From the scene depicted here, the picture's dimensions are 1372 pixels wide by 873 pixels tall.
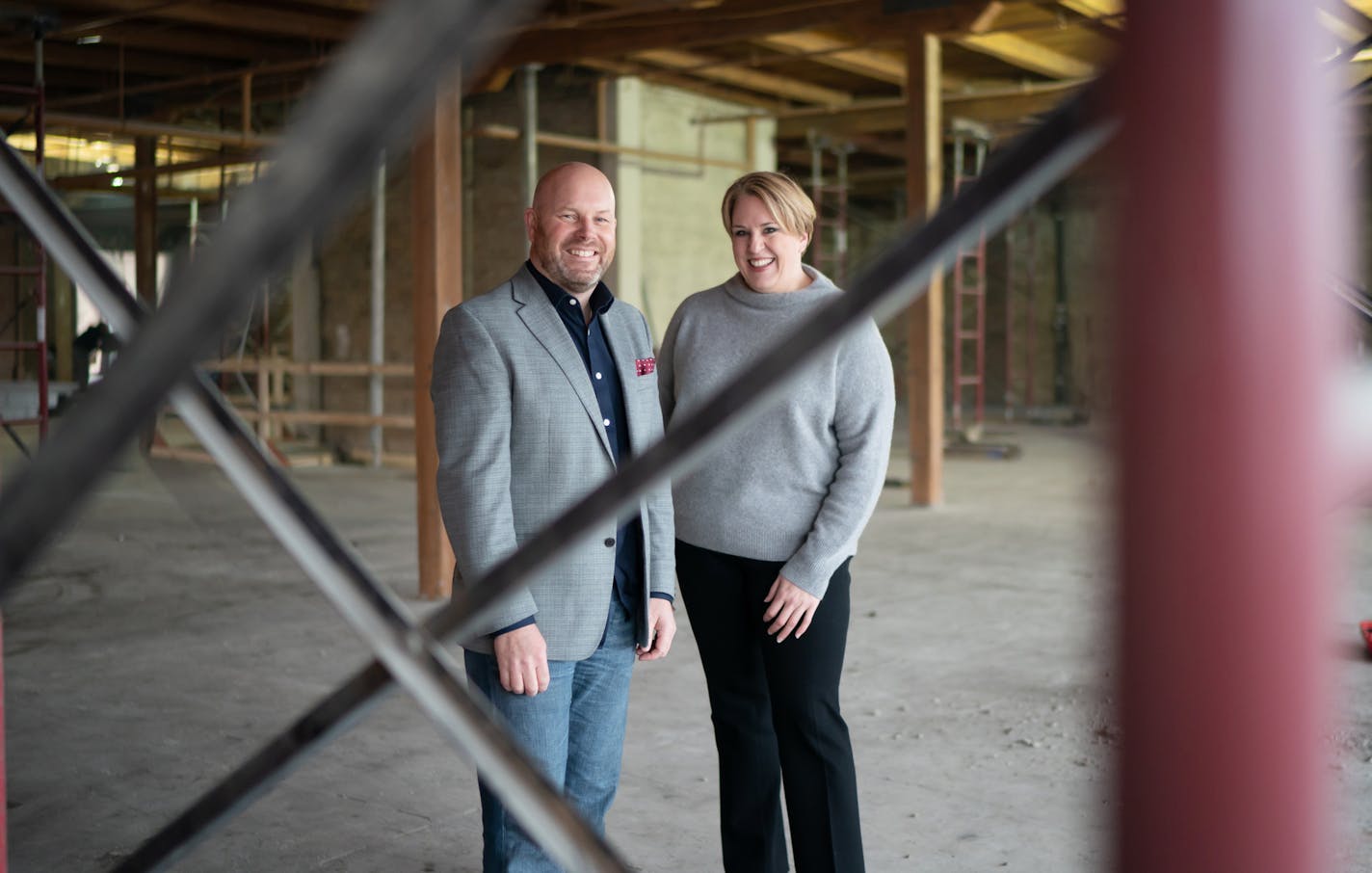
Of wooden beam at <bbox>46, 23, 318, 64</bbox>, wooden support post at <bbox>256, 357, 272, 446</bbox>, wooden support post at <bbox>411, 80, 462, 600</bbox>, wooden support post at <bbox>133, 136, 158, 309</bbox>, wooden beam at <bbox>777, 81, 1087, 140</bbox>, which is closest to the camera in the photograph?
wooden support post at <bbox>411, 80, 462, 600</bbox>

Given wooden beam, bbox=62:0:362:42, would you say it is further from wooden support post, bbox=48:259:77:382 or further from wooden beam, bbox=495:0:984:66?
wooden support post, bbox=48:259:77:382

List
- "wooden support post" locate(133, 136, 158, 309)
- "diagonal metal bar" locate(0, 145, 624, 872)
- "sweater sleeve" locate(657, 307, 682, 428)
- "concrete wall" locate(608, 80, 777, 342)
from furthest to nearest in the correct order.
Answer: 1. "wooden support post" locate(133, 136, 158, 309)
2. "concrete wall" locate(608, 80, 777, 342)
3. "sweater sleeve" locate(657, 307, 682, 428)
4. "diagonal metal bar" locate(0, 145, 624, 872)

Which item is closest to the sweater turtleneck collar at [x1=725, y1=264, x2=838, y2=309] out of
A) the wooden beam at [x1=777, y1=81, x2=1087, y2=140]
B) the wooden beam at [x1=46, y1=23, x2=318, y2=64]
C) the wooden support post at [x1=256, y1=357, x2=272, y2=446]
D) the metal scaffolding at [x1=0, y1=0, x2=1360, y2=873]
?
the metal scaffolding at [x1=0, y1=0, x2=1360, y2=873]

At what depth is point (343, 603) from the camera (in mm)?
1054

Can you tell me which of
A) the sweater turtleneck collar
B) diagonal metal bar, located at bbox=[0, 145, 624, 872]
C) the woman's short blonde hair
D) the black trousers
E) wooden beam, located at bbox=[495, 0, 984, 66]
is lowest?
the black trousers

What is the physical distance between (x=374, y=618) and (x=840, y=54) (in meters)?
10.2

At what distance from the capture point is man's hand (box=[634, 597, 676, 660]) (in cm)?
271

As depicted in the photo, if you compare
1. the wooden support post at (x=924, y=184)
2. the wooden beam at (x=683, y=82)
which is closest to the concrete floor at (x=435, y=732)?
the wooden support post at (x=924, y=184)

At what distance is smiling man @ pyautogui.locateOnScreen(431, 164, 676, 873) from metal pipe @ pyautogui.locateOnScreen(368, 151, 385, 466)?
390 inches

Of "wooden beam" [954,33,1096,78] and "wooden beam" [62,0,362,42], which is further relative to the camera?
"wooden beam" [954,33,1096,78]

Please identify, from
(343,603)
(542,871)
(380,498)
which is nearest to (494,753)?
(343,603)

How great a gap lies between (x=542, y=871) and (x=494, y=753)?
174cm

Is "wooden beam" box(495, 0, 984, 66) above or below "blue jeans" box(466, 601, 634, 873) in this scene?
above

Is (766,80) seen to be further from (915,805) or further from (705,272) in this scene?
(915,805)
